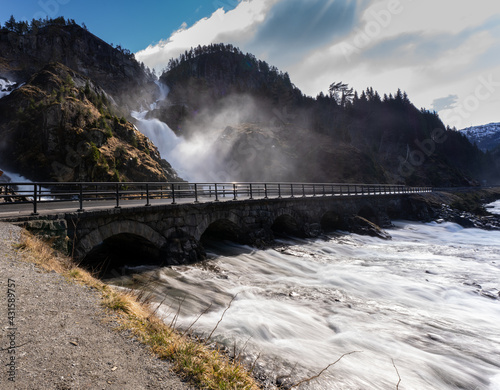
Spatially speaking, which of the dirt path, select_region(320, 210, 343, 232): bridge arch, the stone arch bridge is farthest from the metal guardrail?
the dirt path

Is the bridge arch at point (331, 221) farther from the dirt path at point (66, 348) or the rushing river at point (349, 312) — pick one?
the dirt path at point (66, 348)

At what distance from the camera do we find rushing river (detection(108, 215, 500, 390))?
538 centimetres

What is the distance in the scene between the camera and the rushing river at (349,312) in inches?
212

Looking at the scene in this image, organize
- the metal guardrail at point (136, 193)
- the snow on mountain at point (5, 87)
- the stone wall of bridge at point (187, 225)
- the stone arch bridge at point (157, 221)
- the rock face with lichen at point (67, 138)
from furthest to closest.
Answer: the snow on mountain at point (5, 87)
the rock face with lichen at point (67, 138)
the stone wall of bridge at point (187, 225)
the stone arch bridge at point (157, 221)
the metal guardrail at point (136, 193)

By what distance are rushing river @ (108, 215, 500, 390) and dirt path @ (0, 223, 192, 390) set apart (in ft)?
7.53

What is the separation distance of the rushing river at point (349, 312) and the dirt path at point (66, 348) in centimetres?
229

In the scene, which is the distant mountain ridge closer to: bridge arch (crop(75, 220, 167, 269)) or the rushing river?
bridge arch (crop(75, 220, 167, 269))

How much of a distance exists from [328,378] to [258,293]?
479 cm

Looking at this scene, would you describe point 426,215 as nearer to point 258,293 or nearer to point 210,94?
point 258,293

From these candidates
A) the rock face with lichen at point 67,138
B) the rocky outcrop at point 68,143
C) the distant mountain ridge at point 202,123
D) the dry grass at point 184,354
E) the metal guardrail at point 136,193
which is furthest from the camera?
the distant mountain ridge at point 202,123

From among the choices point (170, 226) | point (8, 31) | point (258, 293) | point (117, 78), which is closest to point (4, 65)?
point (8, 31)

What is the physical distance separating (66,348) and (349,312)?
7.74m

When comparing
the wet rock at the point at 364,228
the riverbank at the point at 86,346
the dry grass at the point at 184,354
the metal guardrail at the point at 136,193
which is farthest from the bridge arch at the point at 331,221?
the riverbank at the point at 86,346

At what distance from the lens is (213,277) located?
10.6 m
